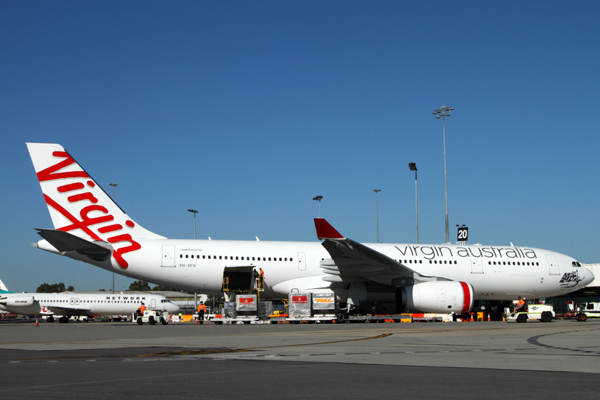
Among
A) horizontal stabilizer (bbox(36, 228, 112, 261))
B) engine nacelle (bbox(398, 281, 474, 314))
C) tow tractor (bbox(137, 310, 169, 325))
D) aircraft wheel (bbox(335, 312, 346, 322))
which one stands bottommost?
tow tractor (bbox(137, 310, 169, 325))

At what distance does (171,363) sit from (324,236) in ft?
54.4

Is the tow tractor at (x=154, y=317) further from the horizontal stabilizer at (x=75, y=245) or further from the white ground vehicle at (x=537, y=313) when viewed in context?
the white ground vehicle at (x=537, y=313)

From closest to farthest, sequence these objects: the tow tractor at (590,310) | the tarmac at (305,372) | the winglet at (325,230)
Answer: the tarmac at (305,372) → the winglet at (325,230) → the tow tractor at (590,310)

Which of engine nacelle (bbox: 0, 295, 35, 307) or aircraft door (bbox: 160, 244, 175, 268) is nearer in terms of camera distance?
aircraft door (bbox: 160, 244, 175, 268)

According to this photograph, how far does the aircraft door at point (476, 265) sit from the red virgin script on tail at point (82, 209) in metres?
15.8

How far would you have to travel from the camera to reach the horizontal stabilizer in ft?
77.3

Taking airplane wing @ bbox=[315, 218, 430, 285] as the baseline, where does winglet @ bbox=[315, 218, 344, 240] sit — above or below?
above

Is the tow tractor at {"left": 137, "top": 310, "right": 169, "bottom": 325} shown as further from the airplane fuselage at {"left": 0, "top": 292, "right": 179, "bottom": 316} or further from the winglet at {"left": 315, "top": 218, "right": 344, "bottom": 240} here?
the airplane fuselage at {"left": 0, "top": 292, "right": 179, "bottom": 316}

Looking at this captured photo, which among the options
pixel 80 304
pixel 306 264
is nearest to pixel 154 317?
pixel 306 264

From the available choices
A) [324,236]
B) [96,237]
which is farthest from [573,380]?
[96,237]

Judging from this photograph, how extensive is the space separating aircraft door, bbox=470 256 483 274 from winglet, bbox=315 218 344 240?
835 centimetres

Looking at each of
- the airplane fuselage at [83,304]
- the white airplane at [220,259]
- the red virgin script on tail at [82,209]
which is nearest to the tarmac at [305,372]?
the white airplane at [220,259]

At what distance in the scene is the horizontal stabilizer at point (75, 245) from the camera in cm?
2356

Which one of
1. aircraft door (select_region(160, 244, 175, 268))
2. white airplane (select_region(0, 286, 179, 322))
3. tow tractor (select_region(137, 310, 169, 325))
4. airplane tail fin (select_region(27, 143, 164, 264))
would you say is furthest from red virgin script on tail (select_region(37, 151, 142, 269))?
white airplane (select_region(0, 286, 179, 322))
